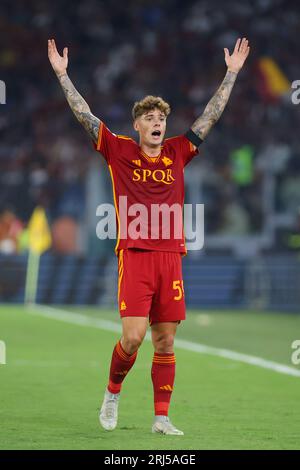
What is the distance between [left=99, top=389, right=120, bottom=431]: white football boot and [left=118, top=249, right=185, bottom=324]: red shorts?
63cm

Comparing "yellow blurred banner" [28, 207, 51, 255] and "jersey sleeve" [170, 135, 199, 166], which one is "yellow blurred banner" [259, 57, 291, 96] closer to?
"yellow blurred banner" [28, 207, 51, 255]

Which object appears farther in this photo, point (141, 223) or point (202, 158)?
point (202, 158)

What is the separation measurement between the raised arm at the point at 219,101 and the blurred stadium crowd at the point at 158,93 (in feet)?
63.3

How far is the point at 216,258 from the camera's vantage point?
83.9ft

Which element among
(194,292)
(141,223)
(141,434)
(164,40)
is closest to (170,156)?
(141,223)

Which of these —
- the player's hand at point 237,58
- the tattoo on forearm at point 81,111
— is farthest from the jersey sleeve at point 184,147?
the player's hand at point 237,58

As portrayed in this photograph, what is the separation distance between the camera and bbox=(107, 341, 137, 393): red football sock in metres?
A: 9.20

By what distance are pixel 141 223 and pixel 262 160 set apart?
21.6 metres

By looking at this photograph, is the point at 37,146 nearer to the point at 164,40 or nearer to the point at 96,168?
the point at 96,168

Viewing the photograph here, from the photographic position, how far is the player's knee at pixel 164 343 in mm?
9125

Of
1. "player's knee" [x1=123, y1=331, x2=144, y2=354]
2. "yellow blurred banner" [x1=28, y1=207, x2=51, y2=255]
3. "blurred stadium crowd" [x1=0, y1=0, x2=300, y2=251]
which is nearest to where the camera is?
"player's knee" [x1=123, y1=331, x2=144, y2=354]

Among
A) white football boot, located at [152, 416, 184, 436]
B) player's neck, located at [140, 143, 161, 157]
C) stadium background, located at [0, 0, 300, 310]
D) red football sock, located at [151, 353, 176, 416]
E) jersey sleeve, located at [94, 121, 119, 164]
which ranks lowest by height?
white football boot, located at [152, 416, 184, 436]

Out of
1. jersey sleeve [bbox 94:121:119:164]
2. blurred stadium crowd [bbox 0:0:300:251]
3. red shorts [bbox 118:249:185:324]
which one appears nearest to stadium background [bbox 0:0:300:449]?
blurred stadium crowd [bbox 0:0:300:251]
